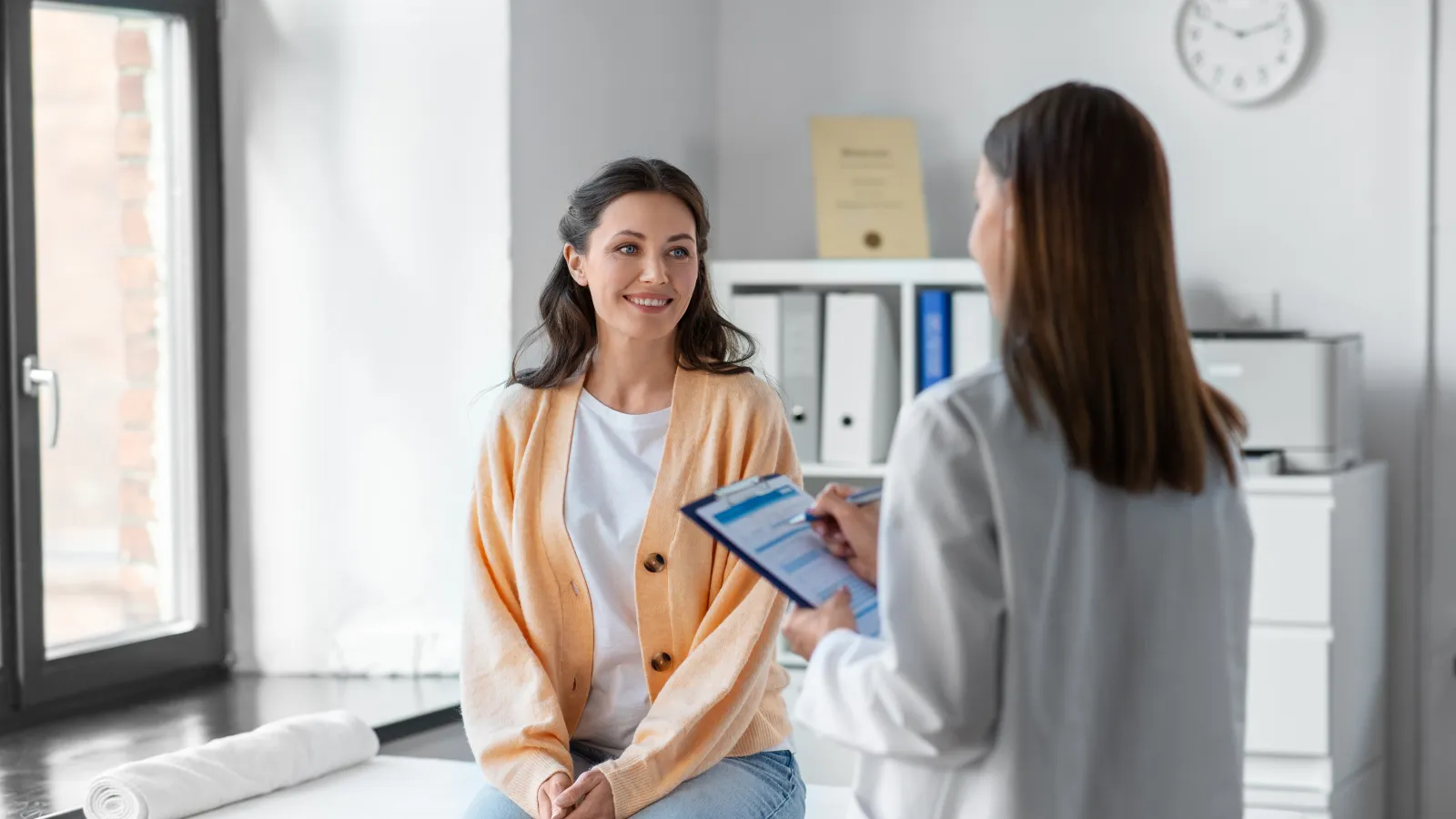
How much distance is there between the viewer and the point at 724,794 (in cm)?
178

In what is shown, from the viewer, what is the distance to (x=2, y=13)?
2.43 m

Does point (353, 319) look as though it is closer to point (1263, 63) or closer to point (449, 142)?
point (449, 142)

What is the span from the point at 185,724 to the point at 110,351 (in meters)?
0.66

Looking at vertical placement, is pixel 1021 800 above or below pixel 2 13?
below

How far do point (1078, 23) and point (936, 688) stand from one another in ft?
8.31

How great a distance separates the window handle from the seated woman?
→ 3.19 ft

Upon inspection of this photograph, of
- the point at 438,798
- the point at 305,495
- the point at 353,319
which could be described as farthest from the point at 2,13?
the point at 438,798

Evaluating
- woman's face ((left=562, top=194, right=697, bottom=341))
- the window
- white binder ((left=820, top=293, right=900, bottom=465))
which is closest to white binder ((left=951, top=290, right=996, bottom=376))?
white binder ((left=820, top=293, right=900, bottom=465))

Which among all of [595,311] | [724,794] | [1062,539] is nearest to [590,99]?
[595,311]

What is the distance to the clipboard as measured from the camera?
127cm

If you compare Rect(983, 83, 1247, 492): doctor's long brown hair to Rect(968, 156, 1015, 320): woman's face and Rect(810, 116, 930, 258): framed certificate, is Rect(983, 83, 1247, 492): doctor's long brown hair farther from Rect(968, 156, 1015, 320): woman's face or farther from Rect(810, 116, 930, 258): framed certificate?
Rect(810, 116, 930, 258): framed certificate

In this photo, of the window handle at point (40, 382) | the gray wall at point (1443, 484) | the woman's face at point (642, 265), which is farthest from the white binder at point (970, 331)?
the window handle at point (40, 382)

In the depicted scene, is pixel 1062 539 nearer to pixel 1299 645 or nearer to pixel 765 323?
pixel 1299 645

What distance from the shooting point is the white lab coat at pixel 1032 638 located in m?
1.09
